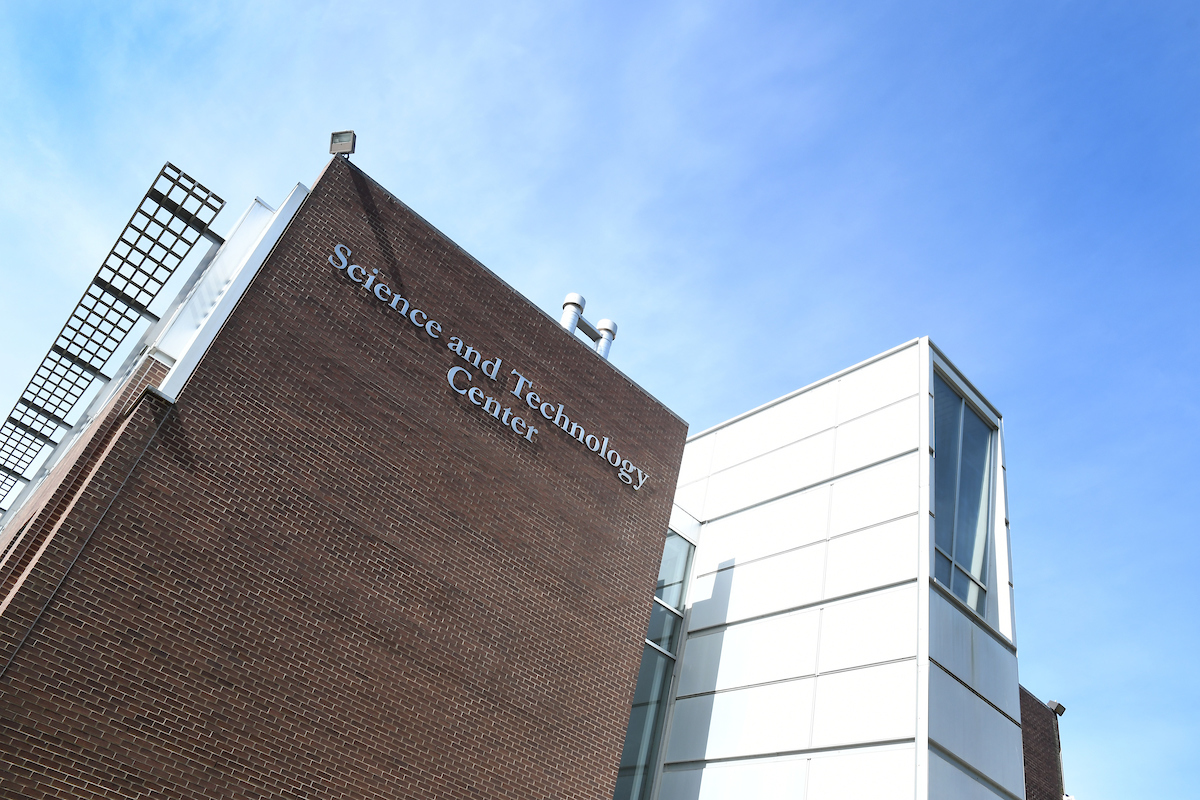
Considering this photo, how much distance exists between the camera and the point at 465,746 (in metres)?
11.3

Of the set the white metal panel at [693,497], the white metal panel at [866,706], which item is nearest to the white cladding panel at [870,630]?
the white metal panel at [866,706]

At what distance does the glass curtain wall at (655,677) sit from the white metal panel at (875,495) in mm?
3218

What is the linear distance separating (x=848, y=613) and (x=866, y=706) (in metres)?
1.62

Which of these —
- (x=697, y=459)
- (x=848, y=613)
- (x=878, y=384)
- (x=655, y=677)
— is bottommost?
(x=655, y=677)

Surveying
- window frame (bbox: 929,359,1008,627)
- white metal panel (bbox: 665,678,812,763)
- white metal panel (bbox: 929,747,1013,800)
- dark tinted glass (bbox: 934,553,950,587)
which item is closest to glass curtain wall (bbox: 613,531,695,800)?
white metal panel (bbox: 665,678,812,763)

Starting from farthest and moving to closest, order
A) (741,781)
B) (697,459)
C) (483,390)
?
(697,459) → (483,390) → (741,781)

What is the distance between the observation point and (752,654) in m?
14.4

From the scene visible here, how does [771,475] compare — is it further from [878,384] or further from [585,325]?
[585,325]

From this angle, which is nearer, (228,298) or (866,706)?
(228,298)

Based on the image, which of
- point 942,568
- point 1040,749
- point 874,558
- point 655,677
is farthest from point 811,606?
point 1040,749

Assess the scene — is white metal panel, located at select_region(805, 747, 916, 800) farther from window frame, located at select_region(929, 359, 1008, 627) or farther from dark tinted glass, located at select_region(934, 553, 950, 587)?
dark tinted glass, located at select_region(934, 553, 950, 587)

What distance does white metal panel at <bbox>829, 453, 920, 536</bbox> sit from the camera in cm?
1398

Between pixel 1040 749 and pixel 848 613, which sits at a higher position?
pixel 1040 749

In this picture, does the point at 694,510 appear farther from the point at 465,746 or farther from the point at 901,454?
the point at 465,746
